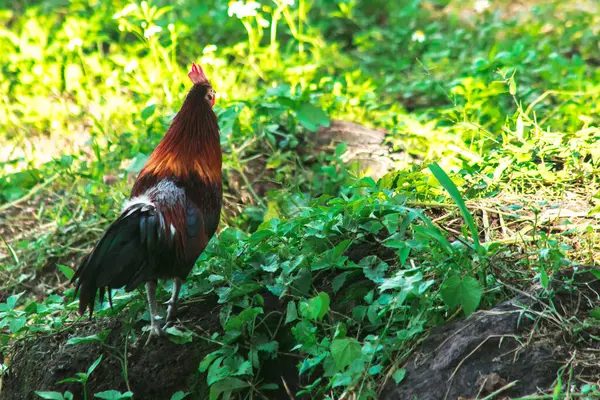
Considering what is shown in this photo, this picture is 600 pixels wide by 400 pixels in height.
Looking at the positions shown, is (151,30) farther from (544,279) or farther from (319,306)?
(544,279)

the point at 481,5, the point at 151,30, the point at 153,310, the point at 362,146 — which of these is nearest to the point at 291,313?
the point at 153,310

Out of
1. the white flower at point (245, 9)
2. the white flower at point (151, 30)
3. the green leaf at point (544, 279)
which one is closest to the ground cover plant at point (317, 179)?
the green leaf at point (544, 279)

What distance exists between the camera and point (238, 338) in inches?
105

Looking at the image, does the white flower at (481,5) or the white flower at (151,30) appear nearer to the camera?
the white flower at (151,30)

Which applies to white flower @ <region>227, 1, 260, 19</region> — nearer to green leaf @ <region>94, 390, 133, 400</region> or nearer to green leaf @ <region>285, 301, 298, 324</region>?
green leaf @ <region>285, 301, 298, 324</region>

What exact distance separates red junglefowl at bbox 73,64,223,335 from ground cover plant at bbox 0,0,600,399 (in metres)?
0.18

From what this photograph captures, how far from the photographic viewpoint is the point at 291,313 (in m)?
2.59

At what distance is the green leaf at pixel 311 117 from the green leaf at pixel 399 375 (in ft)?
6.44

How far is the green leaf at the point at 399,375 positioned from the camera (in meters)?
2.27

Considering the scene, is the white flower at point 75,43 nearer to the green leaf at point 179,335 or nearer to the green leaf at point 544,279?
the green leaf at point 179,335

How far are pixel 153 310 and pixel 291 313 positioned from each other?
1.93 ft

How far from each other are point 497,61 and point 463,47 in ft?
5.48

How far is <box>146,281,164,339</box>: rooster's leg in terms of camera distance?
109 inches

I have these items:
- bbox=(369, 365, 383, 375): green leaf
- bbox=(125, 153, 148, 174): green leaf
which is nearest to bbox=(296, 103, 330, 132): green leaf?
bbox=(125, 153, 148, 174): green leaf
